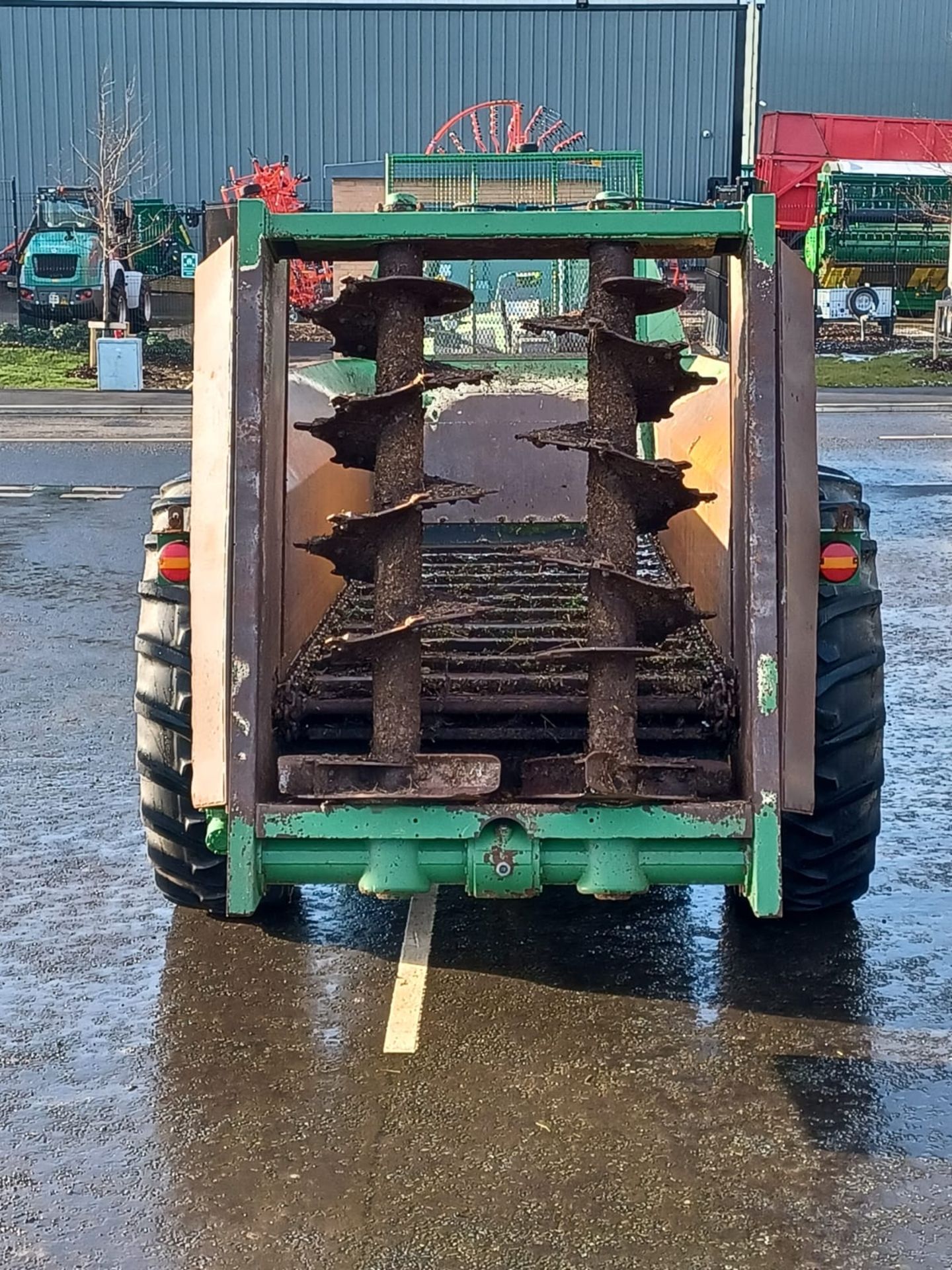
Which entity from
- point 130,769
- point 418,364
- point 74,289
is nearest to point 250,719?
point 418,364

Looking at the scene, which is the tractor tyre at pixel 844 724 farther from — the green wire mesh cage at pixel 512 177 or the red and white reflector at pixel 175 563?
the green wire mesh cage at pixel 512 177

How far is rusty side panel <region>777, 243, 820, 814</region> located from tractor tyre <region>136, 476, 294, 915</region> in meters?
1.67

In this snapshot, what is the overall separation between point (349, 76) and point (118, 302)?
44.4ft

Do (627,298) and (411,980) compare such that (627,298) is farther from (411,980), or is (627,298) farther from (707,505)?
(411,980)

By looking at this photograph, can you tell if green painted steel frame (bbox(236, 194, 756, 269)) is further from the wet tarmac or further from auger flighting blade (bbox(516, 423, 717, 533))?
the wet tarmac

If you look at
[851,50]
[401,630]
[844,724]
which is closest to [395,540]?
[401,630]

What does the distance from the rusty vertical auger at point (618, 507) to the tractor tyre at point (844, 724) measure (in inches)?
21.7

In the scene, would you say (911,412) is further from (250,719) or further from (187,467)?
(250,719)

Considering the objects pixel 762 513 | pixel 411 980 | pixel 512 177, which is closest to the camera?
pixel 762 513

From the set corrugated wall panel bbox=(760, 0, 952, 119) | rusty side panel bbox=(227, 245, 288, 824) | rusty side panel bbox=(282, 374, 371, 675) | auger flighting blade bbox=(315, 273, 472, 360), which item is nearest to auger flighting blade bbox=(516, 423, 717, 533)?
auger flighting blade bbox=(315, 273, 472, 360)

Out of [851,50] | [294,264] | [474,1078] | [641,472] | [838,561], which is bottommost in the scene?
[474,1078]

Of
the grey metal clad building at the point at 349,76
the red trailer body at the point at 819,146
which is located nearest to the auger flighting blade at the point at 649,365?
the red trailer body at the point at 819,146

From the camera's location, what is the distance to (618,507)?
416 cm

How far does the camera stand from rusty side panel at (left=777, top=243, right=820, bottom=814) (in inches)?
159
